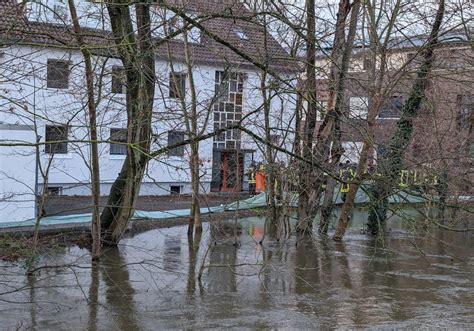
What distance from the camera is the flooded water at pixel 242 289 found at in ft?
32.2

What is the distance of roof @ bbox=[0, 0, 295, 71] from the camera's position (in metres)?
7.99

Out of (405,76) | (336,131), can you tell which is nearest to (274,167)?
(336,131)

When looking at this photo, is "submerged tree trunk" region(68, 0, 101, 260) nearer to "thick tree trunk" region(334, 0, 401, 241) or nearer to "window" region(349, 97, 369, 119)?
"thick tree trunk" region(334, 0, 401, 241)

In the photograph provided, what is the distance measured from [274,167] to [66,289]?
6.03m

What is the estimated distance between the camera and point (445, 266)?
14992 mm

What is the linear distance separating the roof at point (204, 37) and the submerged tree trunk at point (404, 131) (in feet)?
8.17

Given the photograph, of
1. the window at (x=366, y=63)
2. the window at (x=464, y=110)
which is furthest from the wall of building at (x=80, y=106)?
the window at (x=464, y=110)

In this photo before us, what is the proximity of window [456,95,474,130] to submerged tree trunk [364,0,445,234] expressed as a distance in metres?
1.53

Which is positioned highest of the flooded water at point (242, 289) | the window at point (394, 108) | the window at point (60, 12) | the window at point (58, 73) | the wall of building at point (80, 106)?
the window at point (60, 12)

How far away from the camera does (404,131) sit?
18.9m

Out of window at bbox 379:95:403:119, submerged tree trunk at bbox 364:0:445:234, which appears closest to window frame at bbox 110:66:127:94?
submerged tree trunk at bbox 364:0:445:234

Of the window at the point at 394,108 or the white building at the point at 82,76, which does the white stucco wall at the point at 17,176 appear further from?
the window at the point at 394,108

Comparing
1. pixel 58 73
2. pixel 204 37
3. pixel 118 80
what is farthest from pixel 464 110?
pixel 58 73

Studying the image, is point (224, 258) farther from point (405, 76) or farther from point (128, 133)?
point (405, 76)
